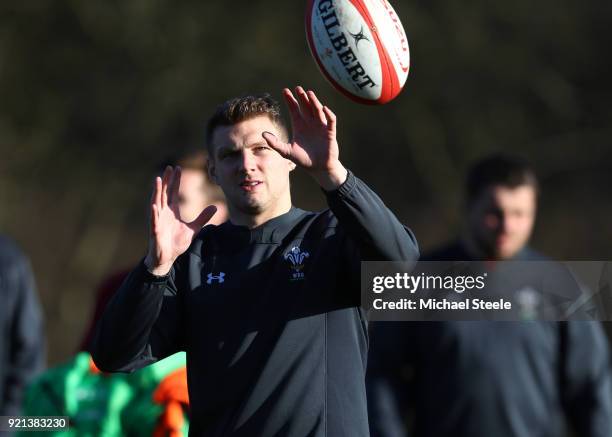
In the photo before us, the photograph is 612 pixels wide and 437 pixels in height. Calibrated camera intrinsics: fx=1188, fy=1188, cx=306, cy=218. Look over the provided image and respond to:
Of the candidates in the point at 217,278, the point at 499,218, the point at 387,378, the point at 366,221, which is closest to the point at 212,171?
the point at 217,278

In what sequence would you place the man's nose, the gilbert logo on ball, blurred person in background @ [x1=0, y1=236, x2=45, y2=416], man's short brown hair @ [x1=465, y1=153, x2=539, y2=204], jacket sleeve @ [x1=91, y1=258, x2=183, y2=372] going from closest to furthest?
1. jacket sleeve @ [x1=91, y1=258, x2=183, y2=372]
2. the man's nose
3. the gilbert logo on ball
4. man's short brown hair @ [x1=465, y1=153, x2=539, y2=204]
5. blurred person in background @ [x1=0, y1=236, x2=45, y2=416]

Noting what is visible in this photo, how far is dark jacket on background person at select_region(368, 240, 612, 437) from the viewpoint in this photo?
504 cm

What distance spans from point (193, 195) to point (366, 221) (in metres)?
1.90

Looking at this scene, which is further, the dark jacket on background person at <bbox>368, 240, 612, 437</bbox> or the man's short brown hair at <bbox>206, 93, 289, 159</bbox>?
the dark jacket on background person at <bbox>368, 240, 612, 437</bbox>

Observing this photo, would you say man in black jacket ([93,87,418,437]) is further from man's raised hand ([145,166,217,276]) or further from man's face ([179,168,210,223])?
man's face ([179,168,210,223])

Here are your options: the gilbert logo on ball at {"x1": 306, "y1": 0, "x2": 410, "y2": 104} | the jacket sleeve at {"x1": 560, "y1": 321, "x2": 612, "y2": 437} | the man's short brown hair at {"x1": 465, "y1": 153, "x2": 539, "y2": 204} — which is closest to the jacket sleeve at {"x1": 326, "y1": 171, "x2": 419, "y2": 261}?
the gilbert logo on ball at {"x1": 306, "y1": 0, "x2": 410, "y2": 104}

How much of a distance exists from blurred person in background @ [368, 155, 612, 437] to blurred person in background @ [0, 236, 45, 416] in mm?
2263

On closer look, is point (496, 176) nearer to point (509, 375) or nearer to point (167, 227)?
point (509, 375)

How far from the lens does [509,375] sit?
16.5 ft

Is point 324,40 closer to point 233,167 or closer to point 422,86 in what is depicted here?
point 233,167

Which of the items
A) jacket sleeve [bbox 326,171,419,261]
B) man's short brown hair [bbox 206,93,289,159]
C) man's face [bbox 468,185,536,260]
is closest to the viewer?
jacket sleeve [bbox 326,171,419,261]

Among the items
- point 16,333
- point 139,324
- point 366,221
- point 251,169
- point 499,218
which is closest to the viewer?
point 366,221

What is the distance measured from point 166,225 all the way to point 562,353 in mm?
2198

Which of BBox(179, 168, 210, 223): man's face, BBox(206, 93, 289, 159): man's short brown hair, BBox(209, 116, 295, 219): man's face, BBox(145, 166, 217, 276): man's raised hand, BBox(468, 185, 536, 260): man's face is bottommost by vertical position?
BBox(145, 166, 217, 276): man's raised hand
